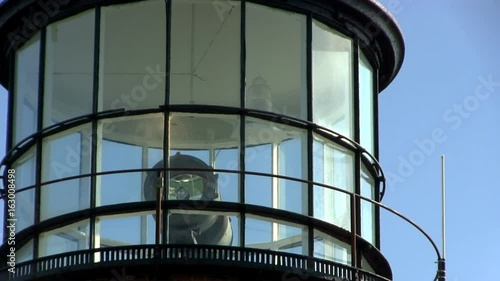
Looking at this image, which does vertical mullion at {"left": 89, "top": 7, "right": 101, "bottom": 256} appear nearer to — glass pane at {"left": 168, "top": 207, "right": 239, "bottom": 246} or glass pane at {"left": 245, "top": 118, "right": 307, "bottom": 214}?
glass pane at {"left": 168, "top": 207, "right": 239, "bottom": 246}

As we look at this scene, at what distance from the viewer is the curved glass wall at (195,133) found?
871 inches

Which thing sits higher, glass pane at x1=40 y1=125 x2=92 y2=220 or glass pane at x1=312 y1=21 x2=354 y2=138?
glass pane at x1=312 y1=21 x2=354 y2=138

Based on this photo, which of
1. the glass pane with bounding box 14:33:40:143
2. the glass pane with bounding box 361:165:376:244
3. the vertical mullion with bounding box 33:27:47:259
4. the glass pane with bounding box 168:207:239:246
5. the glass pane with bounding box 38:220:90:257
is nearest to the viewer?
the glass pane with bounding box 168:207:239:246

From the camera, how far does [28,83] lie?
23.5 meters

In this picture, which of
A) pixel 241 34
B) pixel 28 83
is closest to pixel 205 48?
pixel 241 34

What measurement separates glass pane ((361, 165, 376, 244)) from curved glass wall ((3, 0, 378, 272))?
0.02 m

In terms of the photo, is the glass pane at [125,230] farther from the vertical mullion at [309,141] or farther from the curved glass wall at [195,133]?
the vertical mullion at [309,141]

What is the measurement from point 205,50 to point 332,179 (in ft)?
6.56

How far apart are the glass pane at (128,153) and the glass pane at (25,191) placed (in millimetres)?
873

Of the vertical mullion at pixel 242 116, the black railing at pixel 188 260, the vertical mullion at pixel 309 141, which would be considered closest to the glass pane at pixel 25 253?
the black railing at pixel 188 260

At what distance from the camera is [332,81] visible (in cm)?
2338

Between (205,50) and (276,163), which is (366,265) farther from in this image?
(205,50)

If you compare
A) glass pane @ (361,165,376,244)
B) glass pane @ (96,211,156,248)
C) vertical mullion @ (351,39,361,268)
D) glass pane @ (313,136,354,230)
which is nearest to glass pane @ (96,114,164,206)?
glass pane @ (96,211,156,248)

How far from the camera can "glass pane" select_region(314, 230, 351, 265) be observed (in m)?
22.3
